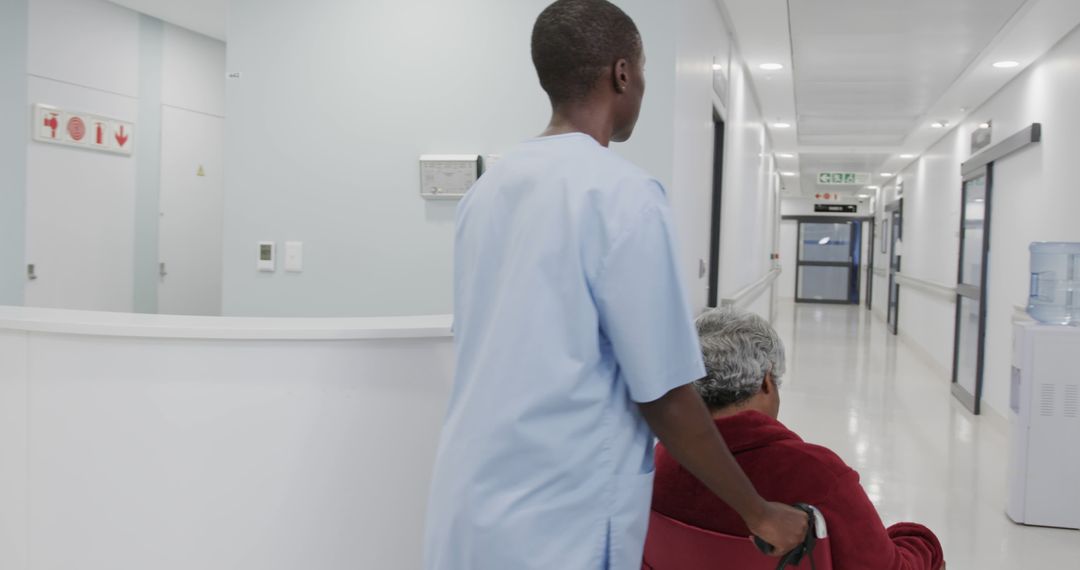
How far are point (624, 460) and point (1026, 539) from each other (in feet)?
12.3

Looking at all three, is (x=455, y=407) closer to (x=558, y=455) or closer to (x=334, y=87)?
(x=558, y=455)

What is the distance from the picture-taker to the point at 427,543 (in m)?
1.23

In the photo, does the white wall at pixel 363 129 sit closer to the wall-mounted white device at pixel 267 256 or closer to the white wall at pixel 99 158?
the wall-mounted white device at pixel 267 256

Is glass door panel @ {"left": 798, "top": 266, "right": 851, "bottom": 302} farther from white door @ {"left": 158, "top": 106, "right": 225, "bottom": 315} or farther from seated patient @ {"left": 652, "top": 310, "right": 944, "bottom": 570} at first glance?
seated patient @ {"left": 652, "top": 310, "right": 944, "bottom": 570}

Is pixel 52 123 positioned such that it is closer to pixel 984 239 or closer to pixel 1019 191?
pixel 1019 191

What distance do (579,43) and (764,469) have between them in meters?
0.75

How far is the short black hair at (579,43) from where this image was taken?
1.20 metres

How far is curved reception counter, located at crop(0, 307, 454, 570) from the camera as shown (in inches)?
87.4

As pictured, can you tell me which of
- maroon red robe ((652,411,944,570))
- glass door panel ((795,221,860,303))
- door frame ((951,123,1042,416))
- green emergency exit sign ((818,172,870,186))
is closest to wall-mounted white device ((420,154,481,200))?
maroon red robe ((652,411,944,570))

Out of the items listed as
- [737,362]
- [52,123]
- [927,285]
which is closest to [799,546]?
[737,362]

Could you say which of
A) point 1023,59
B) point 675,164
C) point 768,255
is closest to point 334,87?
point 675,164

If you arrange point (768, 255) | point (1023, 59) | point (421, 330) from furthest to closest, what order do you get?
point (768, 255)
point (1023, 59)
point (421, 330)

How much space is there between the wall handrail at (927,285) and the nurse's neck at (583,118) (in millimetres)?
8321

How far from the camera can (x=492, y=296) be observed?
45.9 inches
